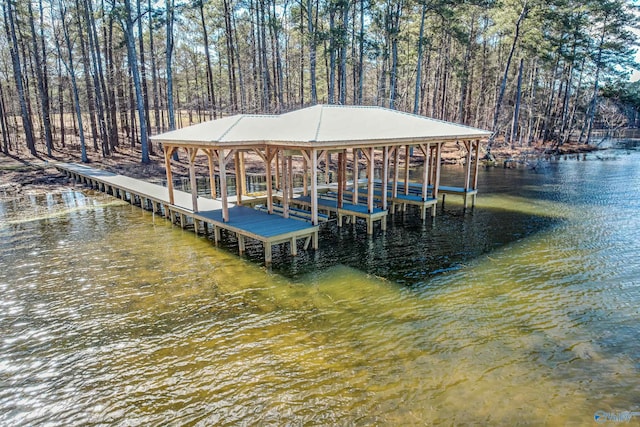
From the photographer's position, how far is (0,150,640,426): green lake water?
15.9 ft

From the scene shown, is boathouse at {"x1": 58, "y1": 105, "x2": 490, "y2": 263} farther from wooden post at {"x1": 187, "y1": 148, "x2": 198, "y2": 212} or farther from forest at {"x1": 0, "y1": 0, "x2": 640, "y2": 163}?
forest at {"x1": 0, "y1": 0, "x2": 640, "y2": 163}

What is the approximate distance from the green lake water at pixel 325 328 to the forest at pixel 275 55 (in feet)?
47.6

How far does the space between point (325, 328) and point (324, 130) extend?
19.9ft

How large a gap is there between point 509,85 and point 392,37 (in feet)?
63.6

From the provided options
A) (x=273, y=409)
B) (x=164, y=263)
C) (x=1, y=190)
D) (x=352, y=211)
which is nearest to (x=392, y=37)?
(x=352, y=211)

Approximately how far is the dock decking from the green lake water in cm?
55

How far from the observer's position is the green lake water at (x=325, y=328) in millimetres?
4836

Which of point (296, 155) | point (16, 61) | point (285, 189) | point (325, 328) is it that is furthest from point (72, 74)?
point (325, 328)

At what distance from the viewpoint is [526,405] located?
4.77 metres

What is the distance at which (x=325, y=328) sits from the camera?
6539 millimetres

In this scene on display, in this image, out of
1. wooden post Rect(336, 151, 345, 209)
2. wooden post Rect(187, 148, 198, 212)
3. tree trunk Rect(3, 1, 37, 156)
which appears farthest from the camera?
tree trunk Rect(3, 1, 37, 156)

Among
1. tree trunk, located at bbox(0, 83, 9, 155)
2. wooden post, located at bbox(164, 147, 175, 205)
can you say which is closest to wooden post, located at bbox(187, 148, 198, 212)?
wooden post, located at bbox(164, 147, 175, 205)

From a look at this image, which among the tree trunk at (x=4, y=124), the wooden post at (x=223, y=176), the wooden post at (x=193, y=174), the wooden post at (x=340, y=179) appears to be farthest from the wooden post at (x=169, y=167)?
the tree trunk at (x=4, y=124)

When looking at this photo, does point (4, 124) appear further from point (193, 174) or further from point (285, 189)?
point (285, 189)
